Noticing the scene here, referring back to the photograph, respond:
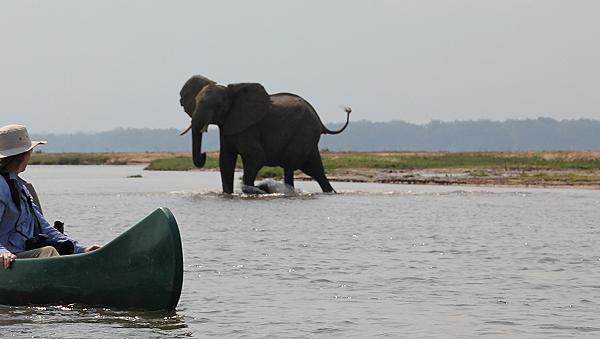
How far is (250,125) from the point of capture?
35.3m

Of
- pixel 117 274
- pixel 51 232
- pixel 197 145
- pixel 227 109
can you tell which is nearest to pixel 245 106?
pixel 227 109

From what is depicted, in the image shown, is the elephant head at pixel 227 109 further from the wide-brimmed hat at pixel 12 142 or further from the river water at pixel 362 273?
the wide-brimmed hat at pixel 12 142

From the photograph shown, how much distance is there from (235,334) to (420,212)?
18.1 meters

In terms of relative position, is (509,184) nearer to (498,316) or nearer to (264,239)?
(264,239)

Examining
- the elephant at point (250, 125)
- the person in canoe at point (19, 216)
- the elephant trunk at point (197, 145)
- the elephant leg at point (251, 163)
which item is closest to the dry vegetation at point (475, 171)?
the elephant at point (250, 125)

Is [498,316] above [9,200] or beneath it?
beneath

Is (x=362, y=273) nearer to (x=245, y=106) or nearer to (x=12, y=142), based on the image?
(x=12, y=142)

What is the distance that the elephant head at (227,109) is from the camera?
1369 inches

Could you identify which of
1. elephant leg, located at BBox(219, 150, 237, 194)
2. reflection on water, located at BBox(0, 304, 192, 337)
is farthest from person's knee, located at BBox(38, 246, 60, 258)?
elephant leg, located at BBox(219, 150, 237, 194)

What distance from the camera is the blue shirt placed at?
11680mm

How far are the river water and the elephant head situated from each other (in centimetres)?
346

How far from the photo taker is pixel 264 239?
21922mm

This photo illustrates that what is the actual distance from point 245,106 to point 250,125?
24.7 inches

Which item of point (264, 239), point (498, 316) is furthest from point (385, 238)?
point (498, 316)
